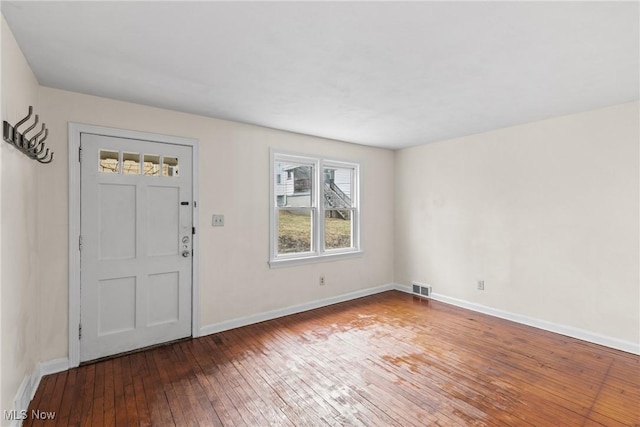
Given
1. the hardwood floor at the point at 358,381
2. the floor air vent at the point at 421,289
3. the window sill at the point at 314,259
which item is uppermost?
the window sill at the point at 314,259

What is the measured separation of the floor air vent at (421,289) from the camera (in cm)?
486

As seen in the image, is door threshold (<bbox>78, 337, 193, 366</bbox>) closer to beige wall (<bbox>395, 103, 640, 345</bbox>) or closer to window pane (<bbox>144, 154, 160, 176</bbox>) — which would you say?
window pane (<bbox>144, 154, 160, 176</bbox>)

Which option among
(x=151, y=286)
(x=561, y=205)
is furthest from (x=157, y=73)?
(x=561, y=205)

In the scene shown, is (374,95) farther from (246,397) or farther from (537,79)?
(246,397)

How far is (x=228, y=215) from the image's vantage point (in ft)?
11.9

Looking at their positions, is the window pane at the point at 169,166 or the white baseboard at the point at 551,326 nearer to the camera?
the white baseboard at the point at 551,326

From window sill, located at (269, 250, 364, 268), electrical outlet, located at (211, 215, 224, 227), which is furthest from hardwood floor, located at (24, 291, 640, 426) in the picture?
electrical outlet, located at (211, 215, 224, 227)

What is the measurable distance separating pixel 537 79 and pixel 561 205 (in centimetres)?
173

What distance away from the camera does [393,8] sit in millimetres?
1605

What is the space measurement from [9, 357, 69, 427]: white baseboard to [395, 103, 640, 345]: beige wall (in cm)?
453

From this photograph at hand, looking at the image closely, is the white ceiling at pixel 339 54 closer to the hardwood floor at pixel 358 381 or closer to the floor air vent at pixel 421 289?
the hardwood floor at pixel 358 381

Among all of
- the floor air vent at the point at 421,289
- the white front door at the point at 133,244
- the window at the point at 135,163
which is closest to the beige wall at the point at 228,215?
the white front door at the point at 133,244

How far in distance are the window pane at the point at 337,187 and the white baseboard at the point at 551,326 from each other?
80.0 inches

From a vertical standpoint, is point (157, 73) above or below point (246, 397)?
A: above
